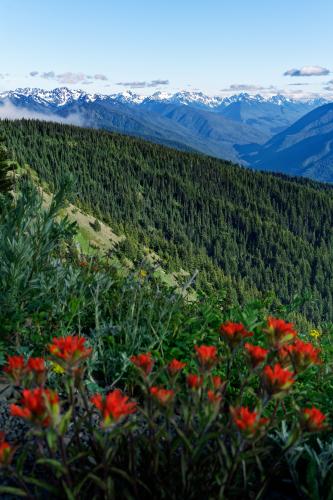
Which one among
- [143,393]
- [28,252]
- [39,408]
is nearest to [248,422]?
[39,408]

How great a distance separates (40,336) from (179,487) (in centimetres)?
268

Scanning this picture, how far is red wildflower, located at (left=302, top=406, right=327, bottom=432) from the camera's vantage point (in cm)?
242

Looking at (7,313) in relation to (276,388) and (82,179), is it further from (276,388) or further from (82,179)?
(82,179)

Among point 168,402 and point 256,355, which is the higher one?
point 256,355

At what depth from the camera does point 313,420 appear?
96.0 inches

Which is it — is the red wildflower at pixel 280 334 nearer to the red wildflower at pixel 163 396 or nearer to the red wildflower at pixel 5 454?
the red wildflower at pixel 163 396

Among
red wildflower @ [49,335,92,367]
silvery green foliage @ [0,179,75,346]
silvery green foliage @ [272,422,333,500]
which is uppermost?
red wildflower @ [49,335,92,367]

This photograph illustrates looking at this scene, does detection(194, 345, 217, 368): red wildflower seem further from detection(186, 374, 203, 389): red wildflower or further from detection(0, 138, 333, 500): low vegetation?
detection(186, 374, 203, 389): red wildflower

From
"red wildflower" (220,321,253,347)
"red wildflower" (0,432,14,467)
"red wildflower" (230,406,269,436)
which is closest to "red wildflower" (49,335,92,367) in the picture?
"red wildflower" (0,432,14,467)

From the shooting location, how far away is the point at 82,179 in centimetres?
18712

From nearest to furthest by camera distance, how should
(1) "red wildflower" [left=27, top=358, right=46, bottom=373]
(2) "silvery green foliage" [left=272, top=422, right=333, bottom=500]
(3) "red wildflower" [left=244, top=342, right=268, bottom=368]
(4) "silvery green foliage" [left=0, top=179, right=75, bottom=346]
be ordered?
1. (1) "red wildflower" [left=27, top=358, right=46, bottom=373]
2. (3) "red wildflower" [left=244, top=342, right=268, bottom=368]
3. (2) "silvery green foliage" [left=272, top=422, right=333, bottom=500]
4. (4) "silvery green foliage" [left=0, top=179, right=75, bottom=346]

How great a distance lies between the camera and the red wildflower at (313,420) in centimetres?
242

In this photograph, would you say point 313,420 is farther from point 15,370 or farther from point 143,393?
point 15,370

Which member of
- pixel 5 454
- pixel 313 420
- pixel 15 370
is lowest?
pixel 5 454
